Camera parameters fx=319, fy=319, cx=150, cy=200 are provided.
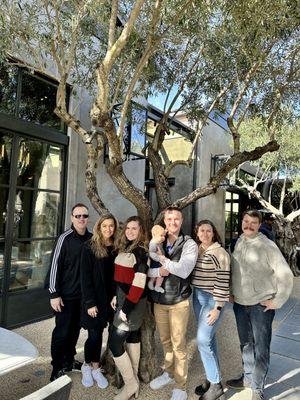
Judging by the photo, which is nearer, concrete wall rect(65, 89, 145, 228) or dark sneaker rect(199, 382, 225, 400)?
dark sneaker rect(199, 382, 225, 400)

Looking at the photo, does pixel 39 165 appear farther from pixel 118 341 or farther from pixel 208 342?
pixel 208 342

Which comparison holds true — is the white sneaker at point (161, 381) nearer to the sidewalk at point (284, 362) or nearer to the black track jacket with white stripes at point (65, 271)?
the sidewalk at point (284, 362)

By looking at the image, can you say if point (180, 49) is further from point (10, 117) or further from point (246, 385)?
point (246, 385)

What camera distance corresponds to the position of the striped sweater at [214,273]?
10.4 feet

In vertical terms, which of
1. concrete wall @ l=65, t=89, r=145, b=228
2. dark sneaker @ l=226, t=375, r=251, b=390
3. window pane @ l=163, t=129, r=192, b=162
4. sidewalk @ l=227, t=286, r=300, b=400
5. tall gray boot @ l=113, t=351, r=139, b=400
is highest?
window pane @ l=163, t=129, r=192, b=162

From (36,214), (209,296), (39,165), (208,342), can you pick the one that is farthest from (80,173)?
(208,342)

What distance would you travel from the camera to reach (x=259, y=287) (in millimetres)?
3176

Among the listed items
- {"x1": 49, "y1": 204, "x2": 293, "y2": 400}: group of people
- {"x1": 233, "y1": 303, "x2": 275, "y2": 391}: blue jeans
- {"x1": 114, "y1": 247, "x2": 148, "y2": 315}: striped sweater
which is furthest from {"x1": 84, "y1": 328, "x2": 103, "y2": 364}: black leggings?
{"x1": 233, "y1": 303, "x2": 275, "y2": 391}: blue jeans

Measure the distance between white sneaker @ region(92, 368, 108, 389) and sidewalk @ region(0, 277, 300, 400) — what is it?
0.17ft

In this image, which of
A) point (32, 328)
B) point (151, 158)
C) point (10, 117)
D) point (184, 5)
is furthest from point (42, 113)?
point (32, 328)

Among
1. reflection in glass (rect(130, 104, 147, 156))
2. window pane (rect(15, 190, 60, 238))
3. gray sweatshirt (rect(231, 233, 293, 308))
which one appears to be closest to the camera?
gray sweatshirt (rect(231, 233, 293, 308))

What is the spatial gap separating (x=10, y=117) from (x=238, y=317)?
4.58 m

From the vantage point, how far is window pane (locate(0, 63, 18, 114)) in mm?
5371

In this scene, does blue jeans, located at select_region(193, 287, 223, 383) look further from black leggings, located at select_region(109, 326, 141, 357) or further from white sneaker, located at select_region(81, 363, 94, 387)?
white sneaker, located at select_region(81, 363, 94, 387)
